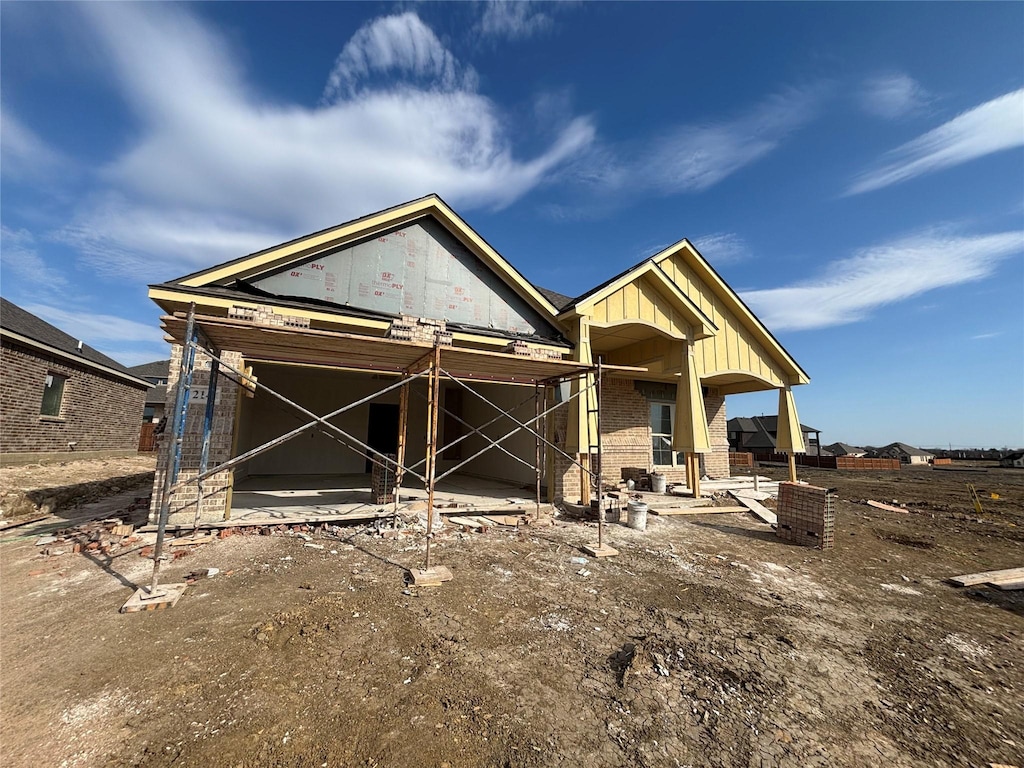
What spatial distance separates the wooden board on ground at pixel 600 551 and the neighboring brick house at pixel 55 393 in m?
15.7

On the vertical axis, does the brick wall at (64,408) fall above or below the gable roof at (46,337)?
below

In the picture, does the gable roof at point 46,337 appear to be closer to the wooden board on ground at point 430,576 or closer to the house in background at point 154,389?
the house in background at point 154,389

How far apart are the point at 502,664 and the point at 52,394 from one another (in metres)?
18.1

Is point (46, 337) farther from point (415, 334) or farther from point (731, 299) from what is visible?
point (731, 299)

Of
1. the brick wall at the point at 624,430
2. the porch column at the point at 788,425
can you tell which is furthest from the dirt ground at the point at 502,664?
the porch column at the point at 788,425

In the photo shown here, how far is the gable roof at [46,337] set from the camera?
1144cm

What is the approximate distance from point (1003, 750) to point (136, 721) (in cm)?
→ 546

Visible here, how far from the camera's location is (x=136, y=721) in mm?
2480

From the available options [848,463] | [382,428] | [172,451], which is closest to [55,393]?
[382,428]

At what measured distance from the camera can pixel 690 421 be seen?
10.7 metres

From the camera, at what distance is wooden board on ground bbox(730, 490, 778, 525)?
9188 millimetres

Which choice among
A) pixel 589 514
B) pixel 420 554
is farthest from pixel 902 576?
pixel 420 554

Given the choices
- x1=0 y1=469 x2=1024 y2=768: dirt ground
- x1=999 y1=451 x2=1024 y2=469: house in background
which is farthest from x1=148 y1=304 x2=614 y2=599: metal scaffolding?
x1=999 y1=451 x2=1024 y2=469: house in background

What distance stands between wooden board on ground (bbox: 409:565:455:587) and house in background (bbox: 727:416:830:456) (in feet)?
142
